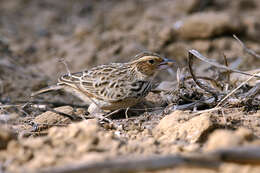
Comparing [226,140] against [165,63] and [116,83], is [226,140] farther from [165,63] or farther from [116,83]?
[165,63]

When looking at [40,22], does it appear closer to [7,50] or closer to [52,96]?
[7,50]

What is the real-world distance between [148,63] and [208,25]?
12.1 ft

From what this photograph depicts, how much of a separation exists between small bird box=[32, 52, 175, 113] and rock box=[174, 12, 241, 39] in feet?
11.6

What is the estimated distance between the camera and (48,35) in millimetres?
10750

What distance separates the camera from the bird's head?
221 inches

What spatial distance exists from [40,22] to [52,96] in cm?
523

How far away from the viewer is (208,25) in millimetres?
8875

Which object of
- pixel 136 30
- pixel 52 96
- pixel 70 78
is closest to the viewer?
pixel 70 78

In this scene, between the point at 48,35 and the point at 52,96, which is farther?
the point at 48,35

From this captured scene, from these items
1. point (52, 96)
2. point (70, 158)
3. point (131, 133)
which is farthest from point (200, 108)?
point (52, 96)

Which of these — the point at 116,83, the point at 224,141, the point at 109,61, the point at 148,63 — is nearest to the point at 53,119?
the point at 116,83

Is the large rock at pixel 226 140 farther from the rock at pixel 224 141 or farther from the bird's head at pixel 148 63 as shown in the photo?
the bird's head at pixel 148 63

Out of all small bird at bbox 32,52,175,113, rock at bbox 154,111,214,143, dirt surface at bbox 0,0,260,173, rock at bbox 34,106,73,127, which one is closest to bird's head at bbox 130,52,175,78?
small bird at bbox 32,52,175,113

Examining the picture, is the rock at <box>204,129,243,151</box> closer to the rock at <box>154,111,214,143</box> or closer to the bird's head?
the rock at <box>154,111,214,143</box>
